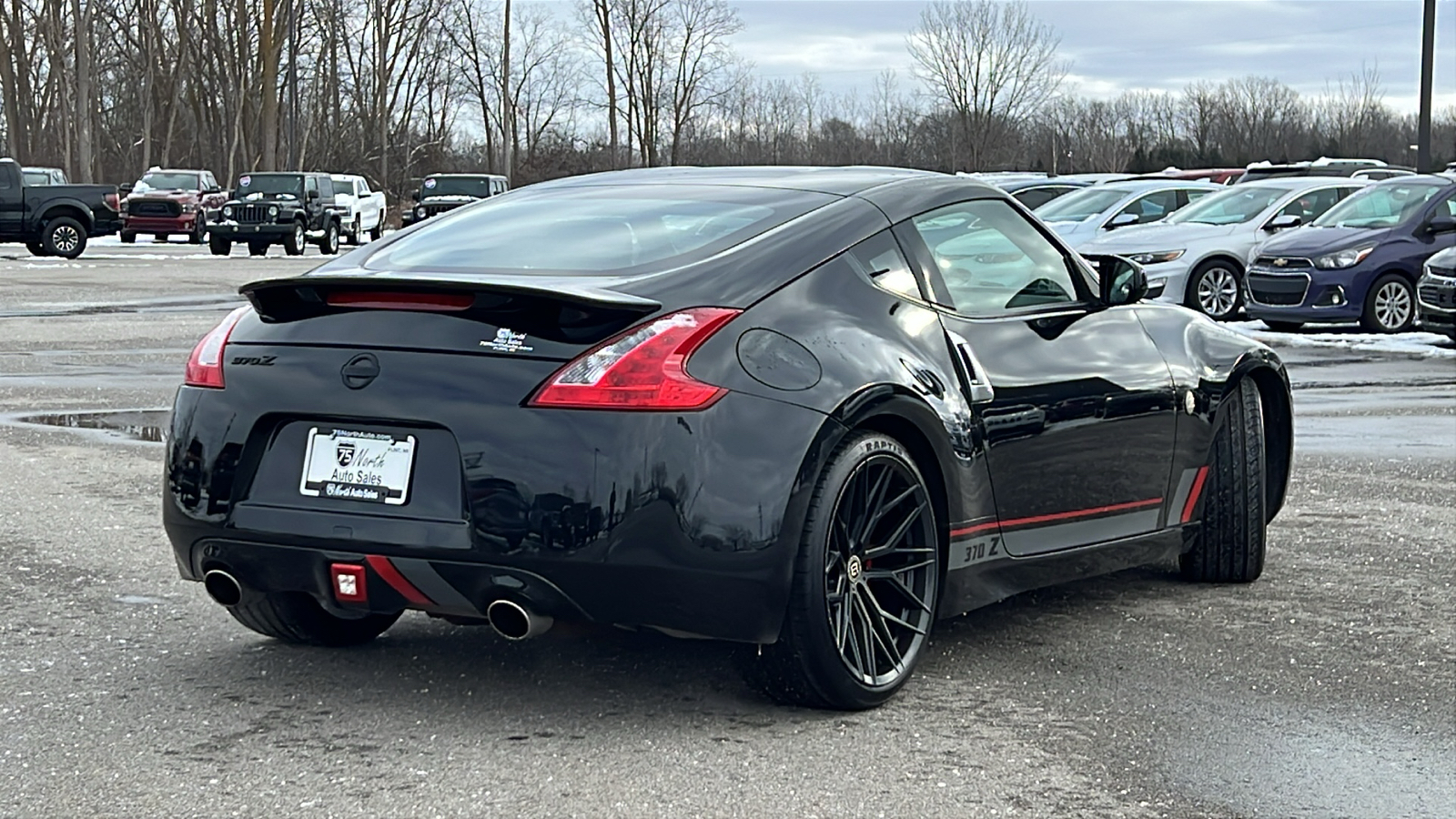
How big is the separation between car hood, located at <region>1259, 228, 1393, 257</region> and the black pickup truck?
2361 centimetres

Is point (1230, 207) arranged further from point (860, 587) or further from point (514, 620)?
point (514, 620)

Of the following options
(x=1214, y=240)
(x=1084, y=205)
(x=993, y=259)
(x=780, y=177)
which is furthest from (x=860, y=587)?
(x=1084, y=205)

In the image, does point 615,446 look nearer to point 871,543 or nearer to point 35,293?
point 871,543

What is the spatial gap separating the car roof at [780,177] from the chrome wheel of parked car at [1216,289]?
15.4 meters

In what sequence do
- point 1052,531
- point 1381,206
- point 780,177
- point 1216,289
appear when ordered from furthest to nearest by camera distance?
point 1216,289, point 1381,206, point 780,177, point 1052,531

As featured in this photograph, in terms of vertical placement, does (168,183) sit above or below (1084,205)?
above

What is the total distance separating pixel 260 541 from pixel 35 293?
20.9m

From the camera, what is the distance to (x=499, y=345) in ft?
13.9

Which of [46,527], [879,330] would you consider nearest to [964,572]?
[879,330]

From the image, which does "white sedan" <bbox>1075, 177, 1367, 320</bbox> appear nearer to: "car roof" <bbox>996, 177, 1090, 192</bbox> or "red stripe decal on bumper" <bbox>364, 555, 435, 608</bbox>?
"car roof" <bbox>996, 177, 1090, 192</bbox>

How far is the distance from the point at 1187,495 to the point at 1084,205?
60.6 feet

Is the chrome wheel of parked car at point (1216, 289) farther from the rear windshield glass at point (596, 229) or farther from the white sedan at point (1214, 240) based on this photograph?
the rear windshield glass at point (596, 229)

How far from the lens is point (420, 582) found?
4238 mm

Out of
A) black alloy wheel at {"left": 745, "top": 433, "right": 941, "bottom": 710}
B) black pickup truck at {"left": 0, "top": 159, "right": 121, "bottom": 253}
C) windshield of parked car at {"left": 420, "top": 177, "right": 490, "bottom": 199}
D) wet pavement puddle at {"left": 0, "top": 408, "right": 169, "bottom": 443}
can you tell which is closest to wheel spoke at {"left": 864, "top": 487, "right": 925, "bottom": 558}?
black alloy wheel at {"left": 745, "top": 433, "right": 941, "bottom": 710}
